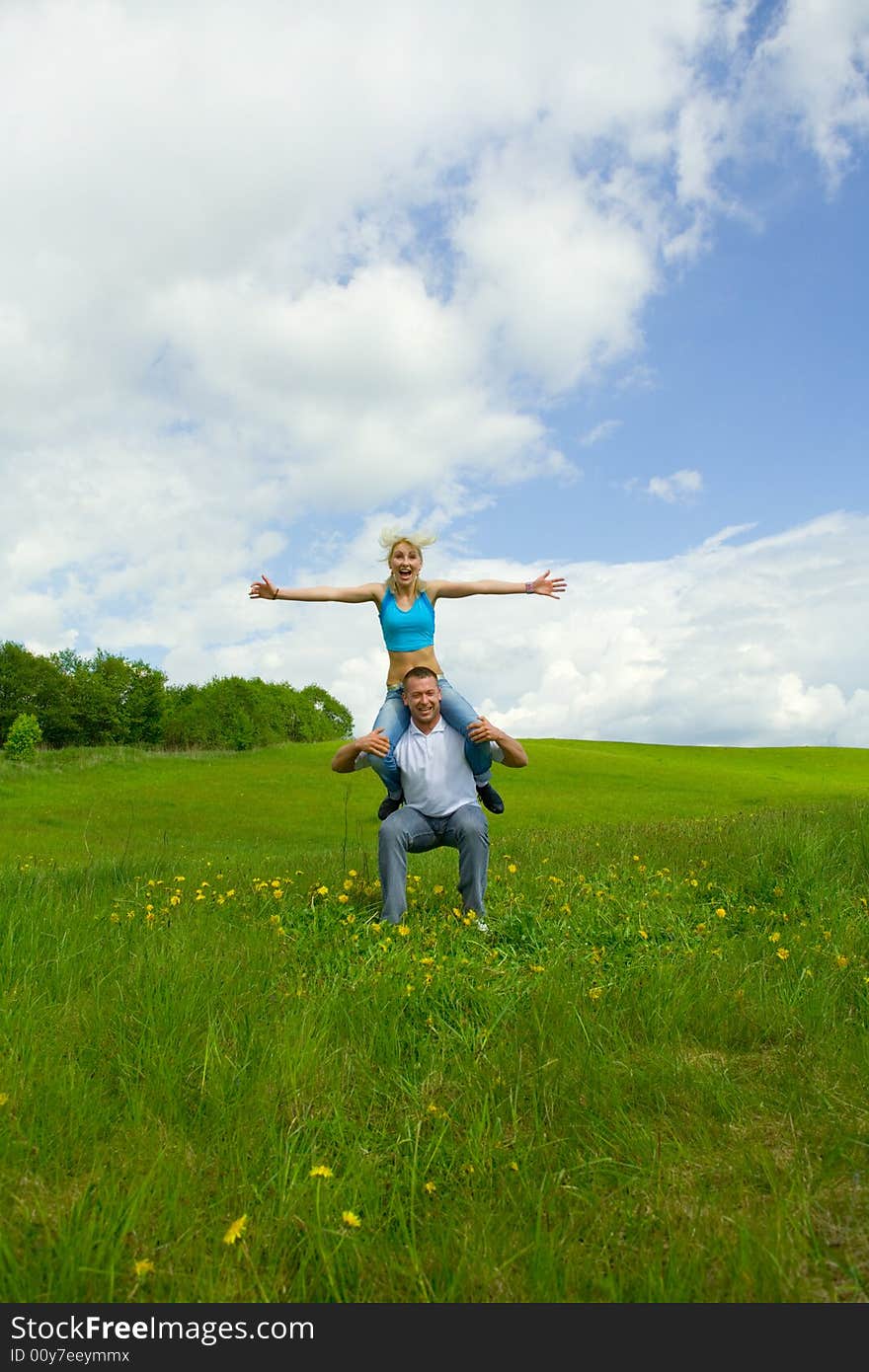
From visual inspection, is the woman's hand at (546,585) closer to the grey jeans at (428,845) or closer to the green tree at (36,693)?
the grey jeans at (428,845)

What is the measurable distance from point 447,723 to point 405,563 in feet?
5.37

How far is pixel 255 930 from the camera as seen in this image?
22.0 feet

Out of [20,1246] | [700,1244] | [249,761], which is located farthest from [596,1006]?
[249,761]

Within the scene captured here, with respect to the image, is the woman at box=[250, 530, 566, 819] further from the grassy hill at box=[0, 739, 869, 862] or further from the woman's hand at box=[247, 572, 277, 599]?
the grassy hill at box=[0, 739, 869, 862]

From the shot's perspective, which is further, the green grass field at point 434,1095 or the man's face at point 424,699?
the man's face at point 424,699

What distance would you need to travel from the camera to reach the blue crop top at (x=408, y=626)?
8.22 meters

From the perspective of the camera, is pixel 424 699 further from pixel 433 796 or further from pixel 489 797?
pixel 489 797

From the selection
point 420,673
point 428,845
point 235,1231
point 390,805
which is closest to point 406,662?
point 420,673

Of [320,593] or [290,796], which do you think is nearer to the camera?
[320,593]

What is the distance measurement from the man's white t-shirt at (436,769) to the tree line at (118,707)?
7469 centimetres

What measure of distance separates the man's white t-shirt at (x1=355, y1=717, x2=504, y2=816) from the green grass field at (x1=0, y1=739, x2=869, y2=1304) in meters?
0.99

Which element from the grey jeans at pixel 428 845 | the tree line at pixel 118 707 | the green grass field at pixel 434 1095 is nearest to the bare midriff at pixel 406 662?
the grey jeans at pixel 428 845

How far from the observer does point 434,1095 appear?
4219 mm

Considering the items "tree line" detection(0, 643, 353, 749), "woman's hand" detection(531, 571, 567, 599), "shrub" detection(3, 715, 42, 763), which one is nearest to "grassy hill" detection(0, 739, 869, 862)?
"woman's hand" detection(531, 571, 567, 599)
